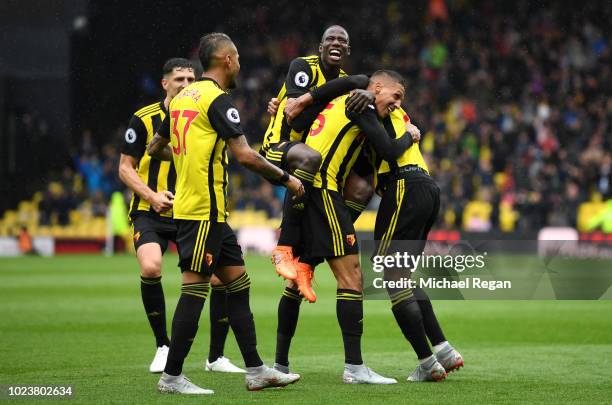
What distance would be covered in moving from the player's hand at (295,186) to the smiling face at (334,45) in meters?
1.28

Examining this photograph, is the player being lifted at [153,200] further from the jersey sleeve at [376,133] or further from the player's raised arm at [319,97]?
the jersey sleeve at [376,133]

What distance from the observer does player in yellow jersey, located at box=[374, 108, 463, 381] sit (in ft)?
23.9

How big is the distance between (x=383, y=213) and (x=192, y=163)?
5.02ft

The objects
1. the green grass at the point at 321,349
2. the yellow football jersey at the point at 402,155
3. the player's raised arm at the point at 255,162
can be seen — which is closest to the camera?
the player's raised arm at the point at 255,162

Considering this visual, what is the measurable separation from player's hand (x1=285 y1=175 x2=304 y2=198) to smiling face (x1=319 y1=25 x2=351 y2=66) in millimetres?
1279

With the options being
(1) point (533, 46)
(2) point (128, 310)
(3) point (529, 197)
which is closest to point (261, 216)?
(3) point (529, 197)

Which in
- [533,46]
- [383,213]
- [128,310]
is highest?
[533,46]

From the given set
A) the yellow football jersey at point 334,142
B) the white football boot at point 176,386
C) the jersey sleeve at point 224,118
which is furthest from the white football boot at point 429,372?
the jersey sleeve at point 224,118

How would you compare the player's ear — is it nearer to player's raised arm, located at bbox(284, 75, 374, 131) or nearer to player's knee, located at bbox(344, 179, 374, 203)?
player's raised arm, located at bbox(284, 75, 374, 131)

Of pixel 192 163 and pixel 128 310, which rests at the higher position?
pixel 192 163

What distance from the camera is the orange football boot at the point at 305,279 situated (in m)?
7.06

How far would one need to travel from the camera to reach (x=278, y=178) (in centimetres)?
A: 665

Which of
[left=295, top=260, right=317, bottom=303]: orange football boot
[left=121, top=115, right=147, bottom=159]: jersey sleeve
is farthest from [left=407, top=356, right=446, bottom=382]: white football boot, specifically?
[left=121, top=115, right=147, bottom=159]: jersey sleeve

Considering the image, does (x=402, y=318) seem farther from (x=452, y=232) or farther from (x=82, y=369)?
(x=452, y=232)
